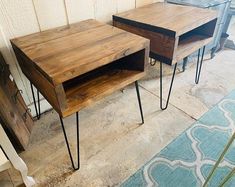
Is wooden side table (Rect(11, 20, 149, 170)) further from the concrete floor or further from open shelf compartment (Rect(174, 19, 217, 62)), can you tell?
open shelf compartment (Rect(174, 19, 217, 62))

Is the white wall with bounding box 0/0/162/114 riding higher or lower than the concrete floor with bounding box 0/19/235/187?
higher

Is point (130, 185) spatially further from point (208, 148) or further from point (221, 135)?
point (221, 135)

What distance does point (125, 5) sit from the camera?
4.63 feet

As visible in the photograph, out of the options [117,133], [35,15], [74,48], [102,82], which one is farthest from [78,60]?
[117,133]

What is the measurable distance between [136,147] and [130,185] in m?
0.23

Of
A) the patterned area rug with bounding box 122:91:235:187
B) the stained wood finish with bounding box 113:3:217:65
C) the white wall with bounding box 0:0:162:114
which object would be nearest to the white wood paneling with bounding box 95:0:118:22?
the white wall with bounding box 0:0:162:114

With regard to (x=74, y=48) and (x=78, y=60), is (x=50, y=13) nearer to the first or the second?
(x=74, y=48)

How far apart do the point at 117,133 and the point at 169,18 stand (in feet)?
2.41

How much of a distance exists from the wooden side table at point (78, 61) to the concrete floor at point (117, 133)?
0.41 feet

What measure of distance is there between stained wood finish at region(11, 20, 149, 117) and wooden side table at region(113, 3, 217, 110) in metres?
0.18

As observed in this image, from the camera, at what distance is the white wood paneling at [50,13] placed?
3.49ft

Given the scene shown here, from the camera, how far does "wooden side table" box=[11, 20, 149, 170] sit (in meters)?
0.76

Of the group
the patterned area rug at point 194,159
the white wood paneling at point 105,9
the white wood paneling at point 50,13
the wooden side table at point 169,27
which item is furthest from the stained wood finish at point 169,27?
the patterned area rug at point 194,159

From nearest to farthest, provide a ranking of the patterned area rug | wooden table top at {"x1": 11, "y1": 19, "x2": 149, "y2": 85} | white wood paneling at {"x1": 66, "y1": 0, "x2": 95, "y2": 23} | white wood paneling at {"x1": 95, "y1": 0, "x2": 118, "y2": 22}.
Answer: wooden table top at {"x1": 11, "y1": 19, "x2": 149, "y2": 85} < the patterned area rug < white wood paneling at {"x1": 66, "y1": 0, "x2": 95, "y2": 23} < white wood paneling at {"x1": 95, "y1": 0, "x2": 118, "y2": 22}
